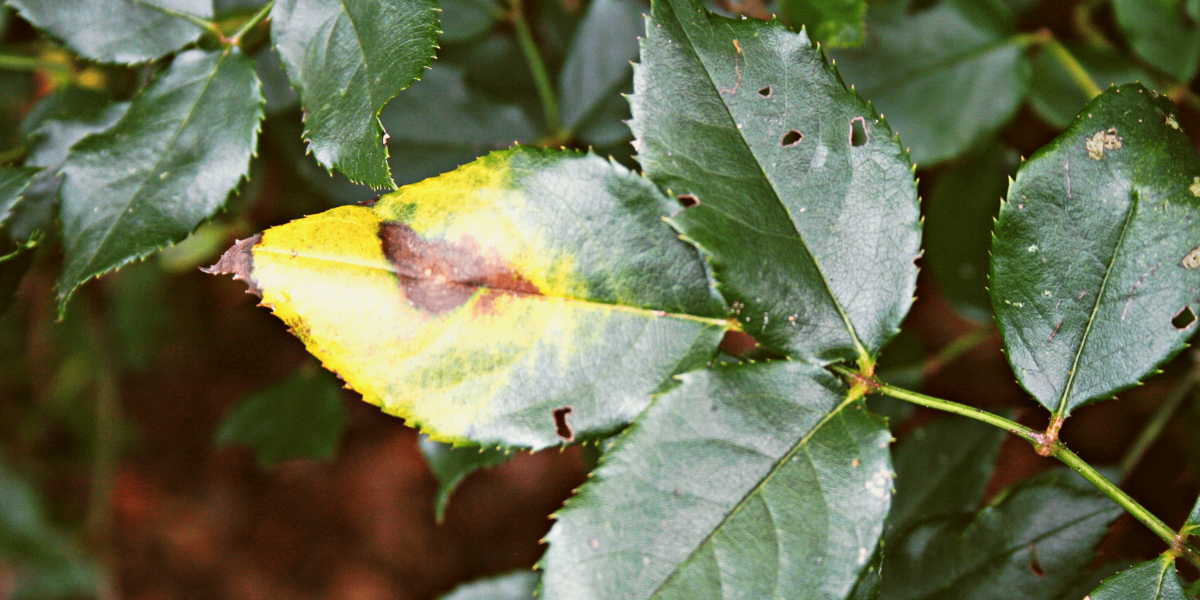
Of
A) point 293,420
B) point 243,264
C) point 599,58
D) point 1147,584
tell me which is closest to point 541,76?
point 599,58

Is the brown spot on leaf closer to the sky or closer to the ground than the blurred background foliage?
closer to the sky

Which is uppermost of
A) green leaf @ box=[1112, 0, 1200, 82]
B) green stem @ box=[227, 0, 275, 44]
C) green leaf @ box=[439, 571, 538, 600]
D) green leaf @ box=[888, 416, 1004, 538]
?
green leaf @ box=[1112, 0, 1200, 82]

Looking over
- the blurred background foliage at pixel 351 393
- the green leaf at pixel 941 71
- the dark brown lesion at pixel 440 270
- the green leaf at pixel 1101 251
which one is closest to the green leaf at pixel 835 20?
the blurred background foliage at pixel 351 393

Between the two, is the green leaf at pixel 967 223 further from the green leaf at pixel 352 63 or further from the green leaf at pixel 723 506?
the green leaf at pixel 352 63

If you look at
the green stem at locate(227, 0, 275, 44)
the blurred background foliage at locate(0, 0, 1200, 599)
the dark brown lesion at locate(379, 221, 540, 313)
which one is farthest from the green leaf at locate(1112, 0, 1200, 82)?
the green stem at locate(227, 0, 275, 44)

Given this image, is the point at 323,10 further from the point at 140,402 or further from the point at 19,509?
the point at 19,509

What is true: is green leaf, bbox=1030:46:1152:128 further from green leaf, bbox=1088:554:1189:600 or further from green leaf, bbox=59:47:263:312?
green leaf, bbox=59:47:263:312

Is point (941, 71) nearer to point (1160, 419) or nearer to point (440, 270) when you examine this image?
point (1160, 419)
